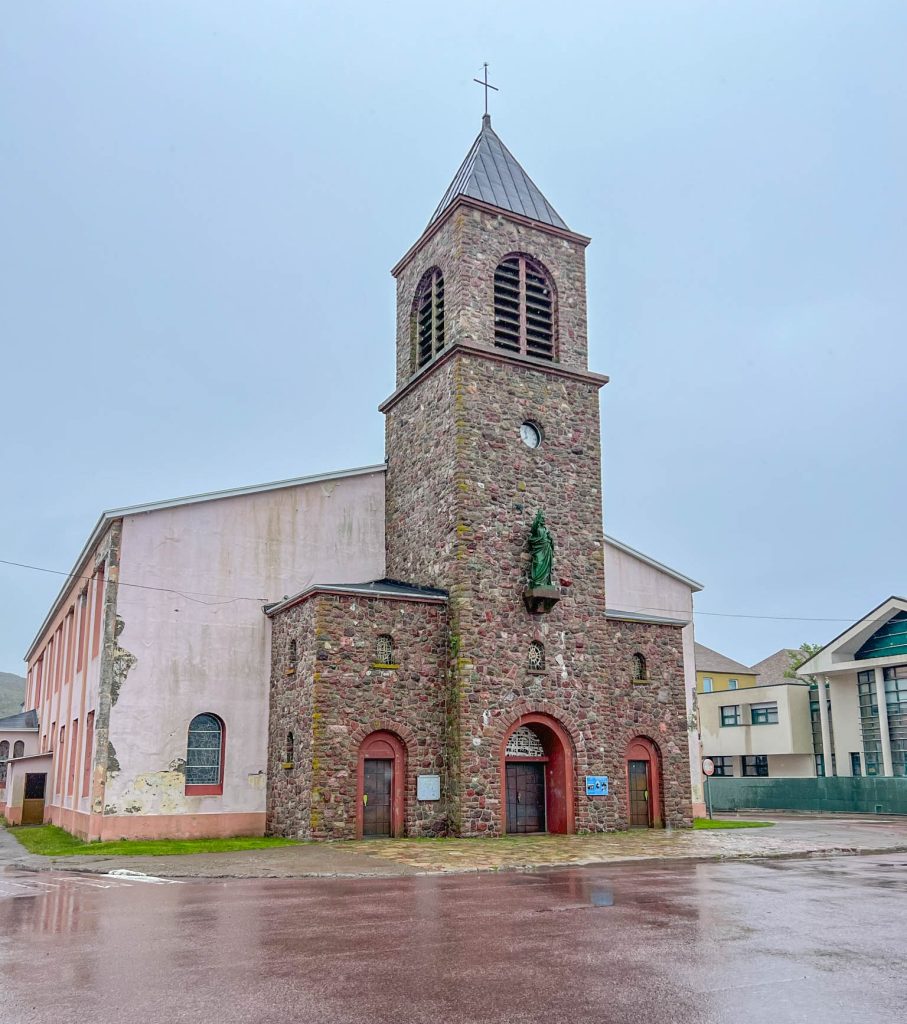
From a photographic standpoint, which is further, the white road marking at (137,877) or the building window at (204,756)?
the building window at (204,756)

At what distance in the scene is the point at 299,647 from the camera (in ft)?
77.1

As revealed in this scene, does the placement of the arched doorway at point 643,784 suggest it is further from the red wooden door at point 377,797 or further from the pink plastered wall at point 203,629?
the pink plastered wall at point 203,629

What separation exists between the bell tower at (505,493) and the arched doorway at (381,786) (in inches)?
50.1

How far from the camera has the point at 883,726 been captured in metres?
41.3

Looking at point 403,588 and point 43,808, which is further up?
point 403,588

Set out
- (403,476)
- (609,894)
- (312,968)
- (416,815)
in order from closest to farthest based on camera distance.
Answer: (312,968) < (609,894) < (416,815) < (403,476)

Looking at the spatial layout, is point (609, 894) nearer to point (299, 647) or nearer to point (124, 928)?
point (124, 928)

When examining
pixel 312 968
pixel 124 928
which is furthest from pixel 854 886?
pixel 124 928

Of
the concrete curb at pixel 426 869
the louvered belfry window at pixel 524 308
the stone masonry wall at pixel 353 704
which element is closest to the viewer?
the concrete curb at pixel 426 869

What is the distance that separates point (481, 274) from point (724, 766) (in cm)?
3663

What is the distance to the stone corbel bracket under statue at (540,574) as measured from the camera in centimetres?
2402

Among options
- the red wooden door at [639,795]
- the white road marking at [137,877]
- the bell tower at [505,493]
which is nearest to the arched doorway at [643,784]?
the red wooden door at [639,795]

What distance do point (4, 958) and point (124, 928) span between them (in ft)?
5.76

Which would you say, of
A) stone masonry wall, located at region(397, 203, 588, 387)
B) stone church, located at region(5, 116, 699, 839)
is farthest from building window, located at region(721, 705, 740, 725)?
stone masonry wall, located at region(397, 203, 588, 387)
